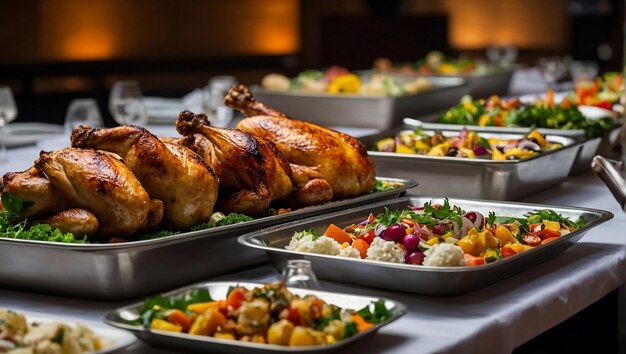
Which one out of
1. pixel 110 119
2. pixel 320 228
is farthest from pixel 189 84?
pixel 320 228

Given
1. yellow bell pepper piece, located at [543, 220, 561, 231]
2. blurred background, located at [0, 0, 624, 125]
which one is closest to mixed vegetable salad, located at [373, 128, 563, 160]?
yellow bell pepper piece, located at [543, 220, 561, 231]

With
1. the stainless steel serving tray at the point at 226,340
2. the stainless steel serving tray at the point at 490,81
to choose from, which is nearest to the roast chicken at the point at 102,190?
the stainless steel serving tray at the point at 226,340

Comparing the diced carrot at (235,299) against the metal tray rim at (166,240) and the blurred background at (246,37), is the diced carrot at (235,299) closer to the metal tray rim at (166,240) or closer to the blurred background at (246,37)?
the metal tray rim at (166,240)

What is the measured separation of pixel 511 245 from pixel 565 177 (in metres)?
1.34

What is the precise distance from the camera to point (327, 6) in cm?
1334

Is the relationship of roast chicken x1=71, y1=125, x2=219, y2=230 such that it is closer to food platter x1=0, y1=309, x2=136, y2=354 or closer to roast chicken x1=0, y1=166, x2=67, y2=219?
roast chicken x1=0, y1=166, x2=67, y2=219

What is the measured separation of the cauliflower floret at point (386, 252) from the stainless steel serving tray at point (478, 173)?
3.33 ft

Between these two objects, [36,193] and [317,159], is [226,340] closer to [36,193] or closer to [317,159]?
[36,193]

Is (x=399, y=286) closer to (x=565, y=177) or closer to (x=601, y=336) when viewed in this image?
(x=601, y=336)

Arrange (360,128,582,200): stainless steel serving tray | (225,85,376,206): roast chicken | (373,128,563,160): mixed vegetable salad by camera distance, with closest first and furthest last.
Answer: (225,85,376,206): roast chicken
(360,128,582,200): stainless steel serving tray
(373,128,563,160): mixed vegetable salad

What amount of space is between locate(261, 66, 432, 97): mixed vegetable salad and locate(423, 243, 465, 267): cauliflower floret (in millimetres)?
3036

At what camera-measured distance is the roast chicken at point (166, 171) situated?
2158mm

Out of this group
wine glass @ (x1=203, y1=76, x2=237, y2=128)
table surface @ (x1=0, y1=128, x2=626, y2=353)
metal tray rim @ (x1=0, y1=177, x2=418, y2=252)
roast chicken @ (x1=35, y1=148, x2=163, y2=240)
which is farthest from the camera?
wine glass @ (x1=203, y1=76, x2=237, y2=128)

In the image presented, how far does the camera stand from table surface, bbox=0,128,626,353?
5.84 feet
